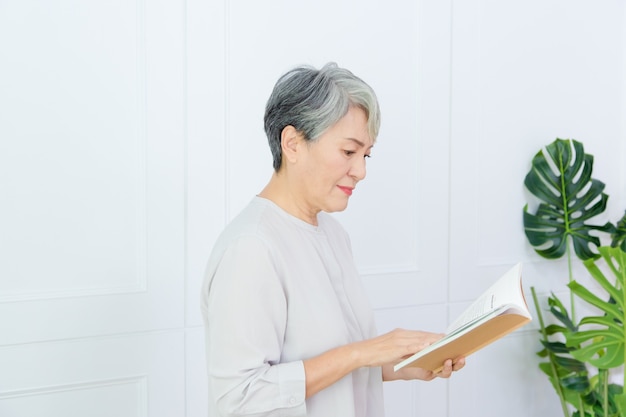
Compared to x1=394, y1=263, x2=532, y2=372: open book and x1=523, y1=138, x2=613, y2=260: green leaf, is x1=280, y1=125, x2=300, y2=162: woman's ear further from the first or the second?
x1=523, y1=138, x2=613, y2=260: green leaf

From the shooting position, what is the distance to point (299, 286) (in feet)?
5.12

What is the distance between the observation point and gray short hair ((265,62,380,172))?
155cm

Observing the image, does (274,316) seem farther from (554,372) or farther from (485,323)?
(554,372)

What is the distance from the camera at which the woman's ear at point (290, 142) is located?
5.21 feet

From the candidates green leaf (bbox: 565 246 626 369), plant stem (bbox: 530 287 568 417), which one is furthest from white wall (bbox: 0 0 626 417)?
green leaf (bbox: 565 246 626 369)

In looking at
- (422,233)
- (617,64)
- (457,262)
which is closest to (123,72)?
(422,233)

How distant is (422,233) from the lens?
2.85 m

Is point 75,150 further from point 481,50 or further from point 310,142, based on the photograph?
point 481,50

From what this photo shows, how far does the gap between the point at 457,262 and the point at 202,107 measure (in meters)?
1.19

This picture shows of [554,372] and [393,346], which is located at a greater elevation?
[393,346]

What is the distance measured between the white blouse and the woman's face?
7cm

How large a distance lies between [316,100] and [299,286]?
1.24 ft

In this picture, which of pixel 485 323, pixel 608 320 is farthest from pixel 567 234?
pixel 485 323

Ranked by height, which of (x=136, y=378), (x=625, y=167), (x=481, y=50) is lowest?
(x=136, y=378)
